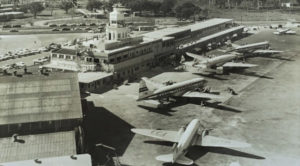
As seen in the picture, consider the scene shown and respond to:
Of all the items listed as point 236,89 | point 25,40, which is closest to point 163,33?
point 236,89

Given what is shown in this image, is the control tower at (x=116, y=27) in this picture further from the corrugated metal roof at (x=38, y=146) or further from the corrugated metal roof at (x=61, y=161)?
the corrugated metal roof at (x=61, y=161)

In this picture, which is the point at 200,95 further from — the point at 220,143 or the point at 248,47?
the point at 248,47

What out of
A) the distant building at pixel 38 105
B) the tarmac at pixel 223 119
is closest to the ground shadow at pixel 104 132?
the tarmac at pixel 223 119

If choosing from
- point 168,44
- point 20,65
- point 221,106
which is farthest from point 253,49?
point 20,65

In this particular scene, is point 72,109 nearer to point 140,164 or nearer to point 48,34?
point 140,164

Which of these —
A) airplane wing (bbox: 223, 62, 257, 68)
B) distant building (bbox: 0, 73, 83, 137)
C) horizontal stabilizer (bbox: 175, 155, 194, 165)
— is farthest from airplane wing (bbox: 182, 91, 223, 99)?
airplane wing (bbox: 223, 62, 257, 68)

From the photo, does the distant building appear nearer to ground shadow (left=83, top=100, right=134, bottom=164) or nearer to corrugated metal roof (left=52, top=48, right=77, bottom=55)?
ground shadow (left=83, top=100, right=134, bottom=164)
